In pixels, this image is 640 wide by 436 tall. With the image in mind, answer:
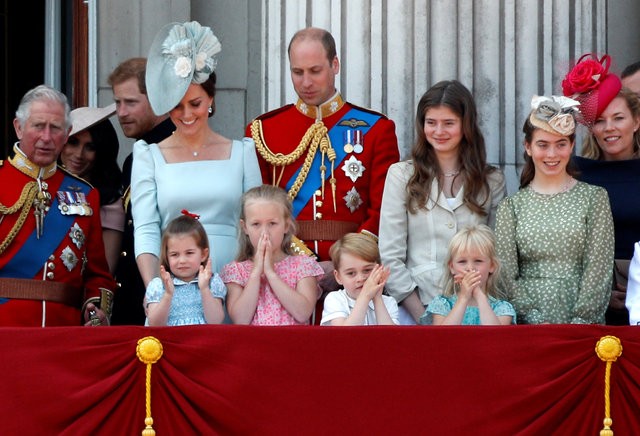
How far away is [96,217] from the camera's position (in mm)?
6484

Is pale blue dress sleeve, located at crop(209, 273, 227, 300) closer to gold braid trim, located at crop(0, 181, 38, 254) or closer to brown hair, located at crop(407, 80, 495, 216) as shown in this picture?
brown hair, located at crop(407, 80, 495, 216)

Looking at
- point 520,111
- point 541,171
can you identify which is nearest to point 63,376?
point 541,171

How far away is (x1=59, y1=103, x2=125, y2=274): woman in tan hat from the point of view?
6.91m

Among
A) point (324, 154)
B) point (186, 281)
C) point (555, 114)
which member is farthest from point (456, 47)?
point (186, 281)

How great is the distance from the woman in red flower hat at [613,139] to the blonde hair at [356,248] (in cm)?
93

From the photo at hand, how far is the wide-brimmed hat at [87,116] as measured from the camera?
23.0ft

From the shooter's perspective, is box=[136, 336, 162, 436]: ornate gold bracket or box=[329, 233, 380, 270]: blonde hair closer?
box=[136, 336, 162, 436]: ornate gold bracket

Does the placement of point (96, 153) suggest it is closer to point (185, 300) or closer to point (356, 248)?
point (185, 300)

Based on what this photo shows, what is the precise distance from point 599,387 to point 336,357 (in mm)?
827

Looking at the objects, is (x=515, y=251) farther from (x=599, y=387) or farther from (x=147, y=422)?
(x=147, y=422)

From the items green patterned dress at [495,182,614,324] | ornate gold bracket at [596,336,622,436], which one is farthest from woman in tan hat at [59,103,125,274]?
ornate gold bracket at [596,336,622,436]

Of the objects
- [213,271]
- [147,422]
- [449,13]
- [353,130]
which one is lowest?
[147,422]

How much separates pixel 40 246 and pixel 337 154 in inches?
45.9

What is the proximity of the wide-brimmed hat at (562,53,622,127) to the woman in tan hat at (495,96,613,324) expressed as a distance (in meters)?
0.22
